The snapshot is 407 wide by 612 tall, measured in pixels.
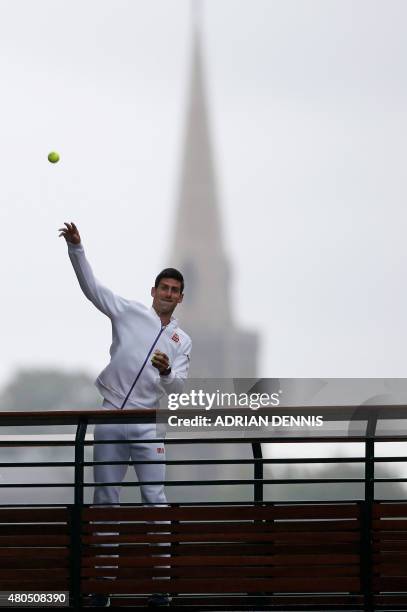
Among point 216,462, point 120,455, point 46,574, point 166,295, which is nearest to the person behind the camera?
point 216,462

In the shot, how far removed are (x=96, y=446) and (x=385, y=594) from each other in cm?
184

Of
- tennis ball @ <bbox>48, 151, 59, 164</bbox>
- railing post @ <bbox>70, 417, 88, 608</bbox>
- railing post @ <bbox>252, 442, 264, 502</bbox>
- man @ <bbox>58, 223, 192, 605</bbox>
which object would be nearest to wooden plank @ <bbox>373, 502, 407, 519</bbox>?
railing post @ <bbox>252, 442, 264, 502</bbox>

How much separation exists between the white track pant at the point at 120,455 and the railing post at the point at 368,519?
1.16 metres

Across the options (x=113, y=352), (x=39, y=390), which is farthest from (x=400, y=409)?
(x=39, y=390)

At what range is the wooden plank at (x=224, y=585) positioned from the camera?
9.00 m

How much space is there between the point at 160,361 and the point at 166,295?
535 millimetres

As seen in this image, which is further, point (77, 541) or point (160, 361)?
point (160, 361)

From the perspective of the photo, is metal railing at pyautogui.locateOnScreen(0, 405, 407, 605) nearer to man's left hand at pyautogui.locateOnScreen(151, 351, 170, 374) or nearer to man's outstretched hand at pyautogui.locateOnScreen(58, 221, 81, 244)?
man's left hand at pyautogui.locateOnScreen(151, 351, 170, 374)

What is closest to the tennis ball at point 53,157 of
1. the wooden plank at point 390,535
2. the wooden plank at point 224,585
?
the wooden plank at point 224,585

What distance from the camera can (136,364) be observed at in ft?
31.3

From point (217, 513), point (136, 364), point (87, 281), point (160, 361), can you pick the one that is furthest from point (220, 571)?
point (87, 281)

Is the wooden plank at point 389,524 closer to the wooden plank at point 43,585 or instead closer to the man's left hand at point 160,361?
the man's left hand at point 160,361

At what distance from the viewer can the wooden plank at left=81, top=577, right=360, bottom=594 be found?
29.5 ft

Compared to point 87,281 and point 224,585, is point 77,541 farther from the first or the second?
point 87,281
